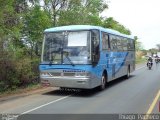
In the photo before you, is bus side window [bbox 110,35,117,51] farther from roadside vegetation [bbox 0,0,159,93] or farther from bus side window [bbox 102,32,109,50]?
roadside vegetation [bbox 0,0,159,93]

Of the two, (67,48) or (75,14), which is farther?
(75,14)

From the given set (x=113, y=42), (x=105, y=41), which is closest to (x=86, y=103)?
(x=105, y=41)

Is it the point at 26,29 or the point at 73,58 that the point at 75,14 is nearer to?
the point at 26,29

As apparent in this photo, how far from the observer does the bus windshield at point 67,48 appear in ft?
50.8

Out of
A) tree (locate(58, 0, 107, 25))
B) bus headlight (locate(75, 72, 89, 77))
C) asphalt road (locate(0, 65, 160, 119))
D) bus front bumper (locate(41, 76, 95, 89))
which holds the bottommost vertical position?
asphalt road (locate(0, 65, 160, 119))

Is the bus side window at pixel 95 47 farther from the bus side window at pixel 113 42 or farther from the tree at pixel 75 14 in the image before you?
the tree at pixel 75 14

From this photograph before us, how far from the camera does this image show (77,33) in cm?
1591

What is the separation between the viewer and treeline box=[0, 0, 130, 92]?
17219 mm

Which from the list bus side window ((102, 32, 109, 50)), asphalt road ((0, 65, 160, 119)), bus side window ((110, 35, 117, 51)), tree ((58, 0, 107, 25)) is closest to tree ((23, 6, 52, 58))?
bus side window ((110, 35, 117, 51))

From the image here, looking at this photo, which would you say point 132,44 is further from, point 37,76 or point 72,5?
point 37,76

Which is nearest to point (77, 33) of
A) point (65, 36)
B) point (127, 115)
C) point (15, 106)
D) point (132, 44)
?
point (65, 36)

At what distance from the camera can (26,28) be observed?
23.0 metres

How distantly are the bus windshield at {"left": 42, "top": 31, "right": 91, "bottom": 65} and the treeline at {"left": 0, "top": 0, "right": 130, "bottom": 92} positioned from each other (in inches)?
86.4

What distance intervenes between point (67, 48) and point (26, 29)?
7.89 metres
